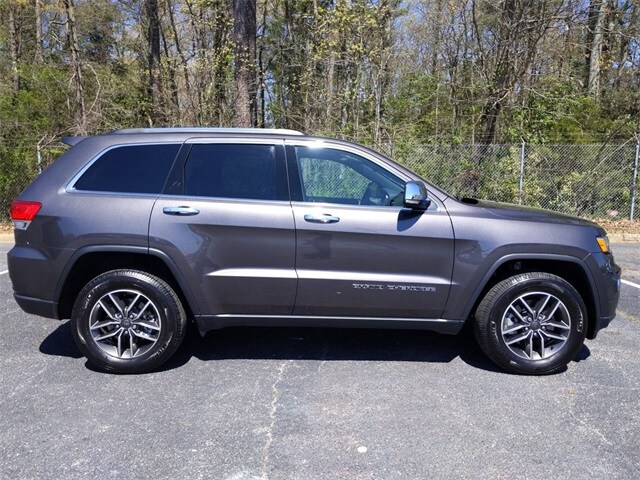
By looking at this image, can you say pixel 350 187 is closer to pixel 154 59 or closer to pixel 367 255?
pixel 367 255

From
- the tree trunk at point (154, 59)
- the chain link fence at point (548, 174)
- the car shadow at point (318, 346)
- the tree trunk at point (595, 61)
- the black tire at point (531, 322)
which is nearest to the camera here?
the black tire at point (531, 322)

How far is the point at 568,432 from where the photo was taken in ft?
10.7

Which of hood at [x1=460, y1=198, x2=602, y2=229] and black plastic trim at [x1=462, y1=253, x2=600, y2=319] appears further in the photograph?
hood at [x1=460, y1=198, x2=602, y2=229]

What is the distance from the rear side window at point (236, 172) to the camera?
4.00 m

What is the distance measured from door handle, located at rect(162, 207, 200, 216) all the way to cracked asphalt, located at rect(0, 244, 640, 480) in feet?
4.03

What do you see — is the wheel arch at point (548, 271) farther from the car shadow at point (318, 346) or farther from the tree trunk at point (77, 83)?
Answer: the tree trunk at point (77, 83)

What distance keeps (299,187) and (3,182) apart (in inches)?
453

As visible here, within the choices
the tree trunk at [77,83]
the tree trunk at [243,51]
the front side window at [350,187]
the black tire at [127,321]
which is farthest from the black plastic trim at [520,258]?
the tree trunk at [77,83]

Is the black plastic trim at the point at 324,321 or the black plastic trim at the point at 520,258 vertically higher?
the black plastic trim at the point at 520,258

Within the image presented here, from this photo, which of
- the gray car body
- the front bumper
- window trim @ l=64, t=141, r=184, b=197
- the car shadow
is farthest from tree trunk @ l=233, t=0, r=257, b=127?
the front bumper

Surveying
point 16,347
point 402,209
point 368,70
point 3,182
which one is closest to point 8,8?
point 3,182

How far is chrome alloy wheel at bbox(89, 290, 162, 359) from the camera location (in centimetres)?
398

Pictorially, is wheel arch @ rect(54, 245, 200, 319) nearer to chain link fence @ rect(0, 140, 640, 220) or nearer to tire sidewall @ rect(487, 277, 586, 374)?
tire sidewall @ rect(487, 277, 586, 374)

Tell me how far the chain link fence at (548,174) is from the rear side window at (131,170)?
9.30 metres
